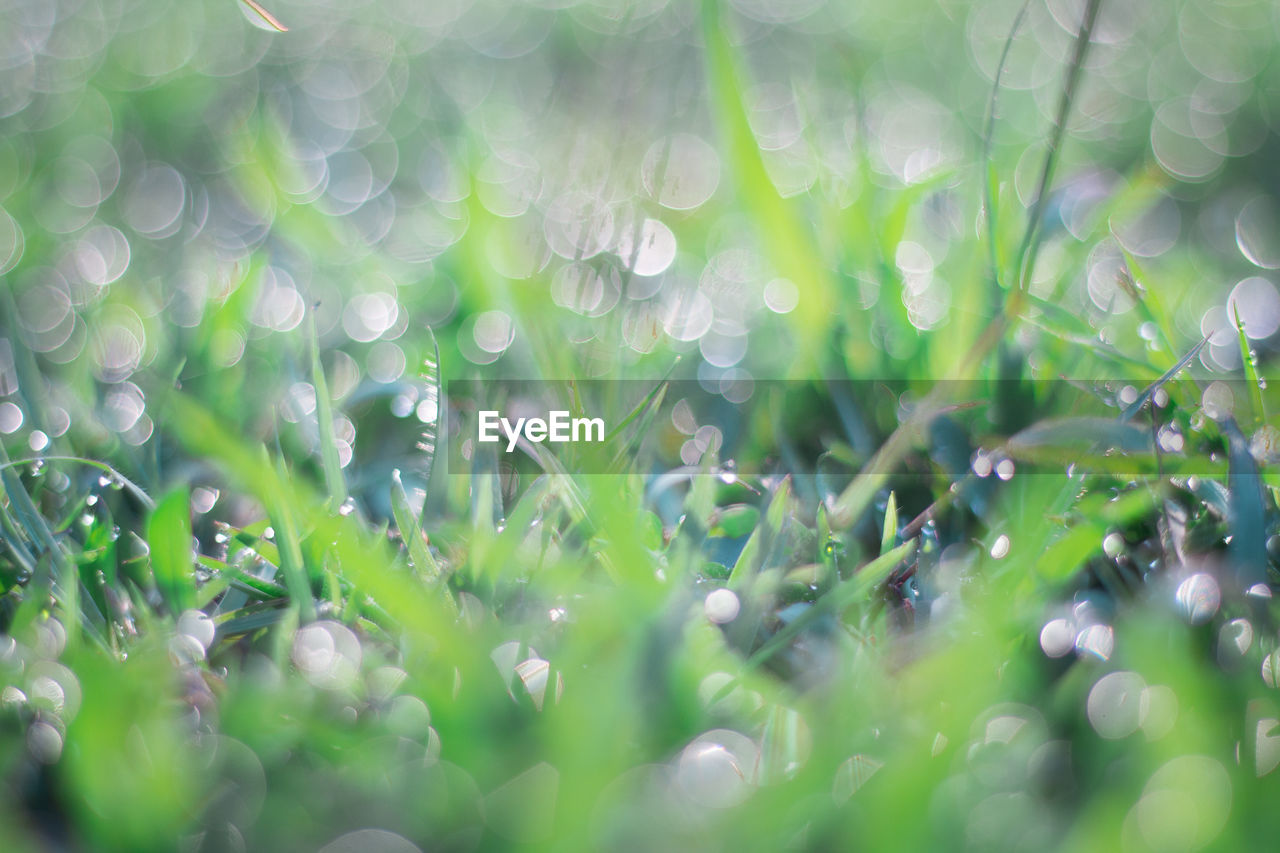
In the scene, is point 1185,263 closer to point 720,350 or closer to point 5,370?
point 720,350

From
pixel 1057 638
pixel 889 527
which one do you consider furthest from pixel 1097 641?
pixel 889 527

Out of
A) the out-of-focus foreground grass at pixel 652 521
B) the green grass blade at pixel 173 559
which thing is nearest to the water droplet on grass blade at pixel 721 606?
the out-of-focus foreground grass at pixel 652 521

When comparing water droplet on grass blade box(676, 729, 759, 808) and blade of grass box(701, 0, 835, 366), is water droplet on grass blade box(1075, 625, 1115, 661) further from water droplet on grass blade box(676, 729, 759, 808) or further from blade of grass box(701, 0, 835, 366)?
blade of grass box(701, 0, 835, 366)

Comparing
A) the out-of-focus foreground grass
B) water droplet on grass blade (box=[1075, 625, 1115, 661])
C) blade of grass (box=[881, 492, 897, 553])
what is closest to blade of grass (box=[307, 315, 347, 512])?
the out-of-focus foreground grass

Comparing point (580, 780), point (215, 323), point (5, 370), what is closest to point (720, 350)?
point (215, 323)

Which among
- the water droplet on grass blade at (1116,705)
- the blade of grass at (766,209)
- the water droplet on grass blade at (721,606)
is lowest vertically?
the water droplet on grass blade at (721,606)

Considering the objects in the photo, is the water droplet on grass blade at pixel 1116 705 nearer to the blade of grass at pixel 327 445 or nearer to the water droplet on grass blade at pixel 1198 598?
the water droplet on grass blade at pixel 1198 598

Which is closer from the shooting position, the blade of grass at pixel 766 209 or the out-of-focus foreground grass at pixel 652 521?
the out-of-focus foreground grass at pixel 652 521

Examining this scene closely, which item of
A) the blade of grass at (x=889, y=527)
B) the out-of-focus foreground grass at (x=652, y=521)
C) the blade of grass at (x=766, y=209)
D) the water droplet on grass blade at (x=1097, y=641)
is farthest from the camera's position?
the blade of grass at (x=766, y=209)
